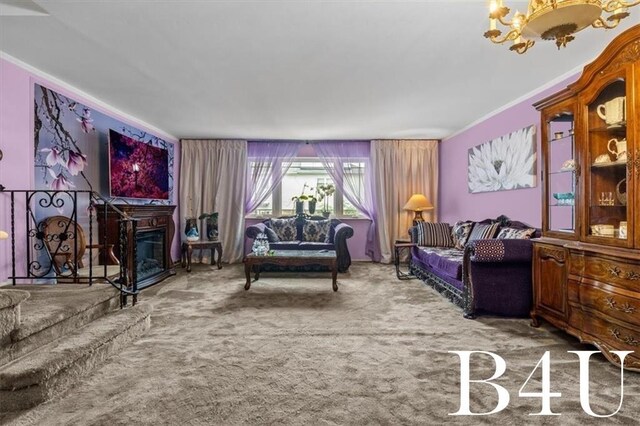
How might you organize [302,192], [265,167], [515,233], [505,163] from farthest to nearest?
[302,192] → [265,167] → [505,163] → [515,233]

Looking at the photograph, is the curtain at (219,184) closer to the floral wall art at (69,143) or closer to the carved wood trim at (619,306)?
Answer: the floral wall art at (69,143)

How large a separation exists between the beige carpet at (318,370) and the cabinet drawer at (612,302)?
36 centimetres

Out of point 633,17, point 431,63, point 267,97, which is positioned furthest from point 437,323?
point 267,97

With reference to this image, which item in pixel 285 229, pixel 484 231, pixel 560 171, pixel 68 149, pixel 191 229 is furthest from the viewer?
pixel 285 229

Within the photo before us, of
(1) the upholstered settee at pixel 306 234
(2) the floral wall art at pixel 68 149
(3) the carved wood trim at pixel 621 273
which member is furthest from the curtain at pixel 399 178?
(2) the floral wall art at pixel 68 149

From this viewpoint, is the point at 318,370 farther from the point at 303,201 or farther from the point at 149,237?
the point at 303,201

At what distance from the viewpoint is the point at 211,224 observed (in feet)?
19.9

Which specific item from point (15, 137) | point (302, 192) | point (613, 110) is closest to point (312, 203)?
point (302, 192)

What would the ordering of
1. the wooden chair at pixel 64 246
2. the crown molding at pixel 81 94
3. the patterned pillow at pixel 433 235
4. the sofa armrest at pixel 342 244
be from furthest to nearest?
the sofa armrest at pixel 342 244, the patterned pillow at pixel 433 235, the wooden chair at pixel 64 246, the crown molding at pixel 81 94

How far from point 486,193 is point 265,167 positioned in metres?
3.97

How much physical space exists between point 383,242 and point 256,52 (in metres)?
4.38

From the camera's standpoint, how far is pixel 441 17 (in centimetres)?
227

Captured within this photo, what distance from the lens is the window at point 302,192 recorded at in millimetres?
6656

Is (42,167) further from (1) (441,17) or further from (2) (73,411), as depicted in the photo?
(1) (441,17)
